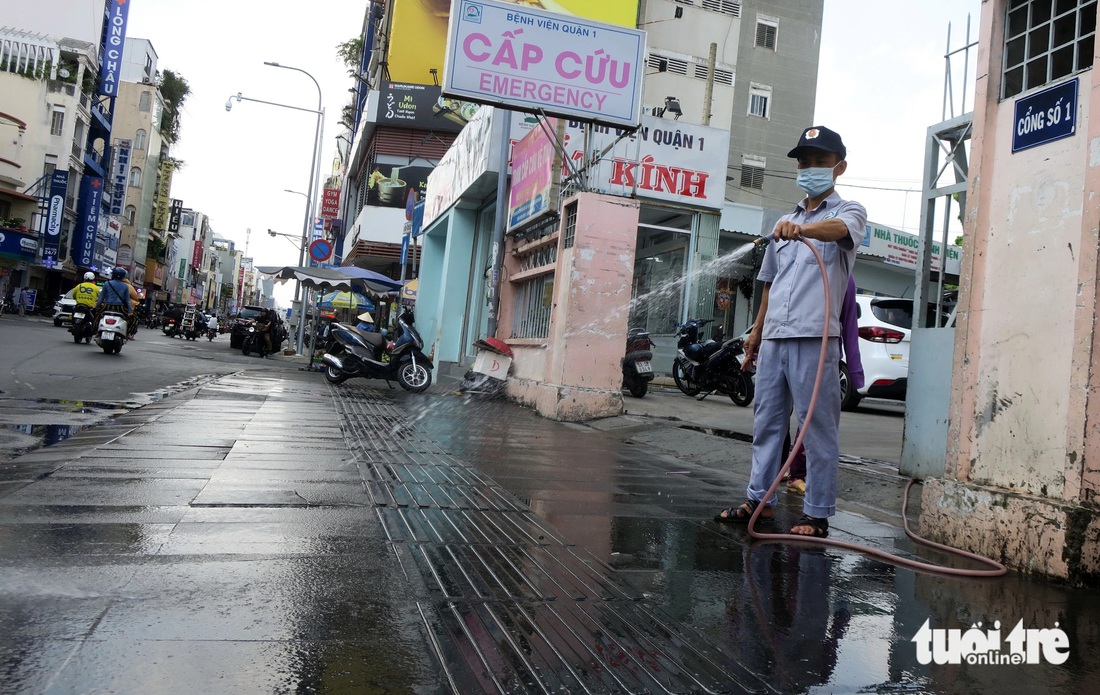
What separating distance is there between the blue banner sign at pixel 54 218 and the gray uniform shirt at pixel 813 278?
45123 millimetres

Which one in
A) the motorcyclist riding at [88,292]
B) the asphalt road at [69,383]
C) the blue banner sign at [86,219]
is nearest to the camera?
the asphalt road at [69,383]

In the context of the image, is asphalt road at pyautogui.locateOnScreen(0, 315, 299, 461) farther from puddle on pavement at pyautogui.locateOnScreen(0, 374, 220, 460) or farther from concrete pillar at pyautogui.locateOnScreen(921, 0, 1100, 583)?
concrete pillar at pyautogui.locateOnScreen(921, 0, 1100, 583)

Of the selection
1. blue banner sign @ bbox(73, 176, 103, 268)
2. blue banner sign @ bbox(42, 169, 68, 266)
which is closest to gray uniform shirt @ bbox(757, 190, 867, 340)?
blue banner sign @ bbox(42, 169, 68, 266)

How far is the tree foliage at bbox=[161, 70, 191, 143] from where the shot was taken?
6662cm

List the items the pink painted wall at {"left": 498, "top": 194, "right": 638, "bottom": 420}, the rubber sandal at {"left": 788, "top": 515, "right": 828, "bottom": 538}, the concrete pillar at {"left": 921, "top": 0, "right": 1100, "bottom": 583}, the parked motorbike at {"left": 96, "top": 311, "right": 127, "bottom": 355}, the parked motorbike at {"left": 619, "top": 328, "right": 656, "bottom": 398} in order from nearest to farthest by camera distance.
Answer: the concrete pillar at {"left": 921, "top": 0, "right": 1100, "bottom": 583} → the rubber sandal at {"left": 788, "top": 515, "right": 828, "bottom": 538} → the pink painted wall at {"left": 498, "top": 194, "right": 638, "bottom": 420} → the parked motorbike at {"left": 619, "top": 328, "right": 656, "bottom": 398} → the parked motorbike at {"left": 96, "top": 311, "right": 127, "bottom": 355}

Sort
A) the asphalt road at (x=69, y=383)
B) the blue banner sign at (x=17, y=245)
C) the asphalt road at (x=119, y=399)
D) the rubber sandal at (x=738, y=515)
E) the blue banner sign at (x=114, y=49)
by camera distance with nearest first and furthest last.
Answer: the rubber sandal at (x=738, y=515) → the asphalt road at (x=69, y=383) → the asphalt road at (x=119, y=399) → the blue banner sign at (x=17, y=245) → the blue banner sign at (x=114, y=49)

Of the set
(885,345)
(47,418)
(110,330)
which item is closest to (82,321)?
(110,330)

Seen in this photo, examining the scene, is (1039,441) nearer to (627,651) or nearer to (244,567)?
(627,651)

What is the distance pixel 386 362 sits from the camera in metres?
14.6

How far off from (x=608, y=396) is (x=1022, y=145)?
21.3ft

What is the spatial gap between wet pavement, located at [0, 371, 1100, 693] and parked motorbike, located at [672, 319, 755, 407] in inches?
252

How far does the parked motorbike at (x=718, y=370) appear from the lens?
11680mm

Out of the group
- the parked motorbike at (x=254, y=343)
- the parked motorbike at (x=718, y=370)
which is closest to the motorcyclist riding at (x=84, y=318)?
the parked motorbike at (x=254, y=343)

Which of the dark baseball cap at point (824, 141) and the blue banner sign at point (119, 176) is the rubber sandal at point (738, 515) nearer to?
the dark baseball cap at point (824, 141)
